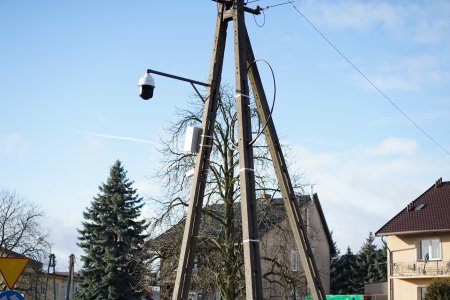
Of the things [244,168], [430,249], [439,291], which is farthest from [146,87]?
[430,249]

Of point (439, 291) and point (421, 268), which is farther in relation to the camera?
point (421, 268)

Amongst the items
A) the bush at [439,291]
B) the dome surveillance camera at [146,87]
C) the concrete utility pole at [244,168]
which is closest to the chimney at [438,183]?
the bush at [439,291]

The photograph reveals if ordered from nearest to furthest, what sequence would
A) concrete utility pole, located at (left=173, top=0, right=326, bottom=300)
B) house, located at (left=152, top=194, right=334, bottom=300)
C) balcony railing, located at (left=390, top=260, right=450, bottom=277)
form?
concrete utility pole, located at (left=173, top=0, right=326, bottom=300) < house, located at (left=152, top=194, right=334, bottom=300) < balcony railing, located at (left=390, top=260, right=450, bottom=277)

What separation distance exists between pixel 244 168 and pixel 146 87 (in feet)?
7.60

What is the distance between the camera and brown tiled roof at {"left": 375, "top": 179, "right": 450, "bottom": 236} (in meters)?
41.1

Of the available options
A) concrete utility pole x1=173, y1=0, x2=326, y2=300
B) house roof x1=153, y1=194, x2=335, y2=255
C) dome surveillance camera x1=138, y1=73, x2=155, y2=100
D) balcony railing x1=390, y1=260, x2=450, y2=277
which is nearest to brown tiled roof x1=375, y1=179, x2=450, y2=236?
balcony railing x1=390, y1=260, x2=450, y2=277

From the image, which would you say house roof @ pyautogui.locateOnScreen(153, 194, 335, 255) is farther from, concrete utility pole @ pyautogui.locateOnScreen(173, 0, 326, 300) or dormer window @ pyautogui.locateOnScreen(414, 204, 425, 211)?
dormer window @ pyautogui.locateOnScreen(414, 204, 425, 211)

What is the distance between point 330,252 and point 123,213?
21.7 metres

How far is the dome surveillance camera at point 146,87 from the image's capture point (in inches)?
470

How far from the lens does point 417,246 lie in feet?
139

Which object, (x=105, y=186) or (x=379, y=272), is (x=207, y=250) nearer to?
(x=105, y=186)

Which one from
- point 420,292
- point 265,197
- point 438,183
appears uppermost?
point 438,183

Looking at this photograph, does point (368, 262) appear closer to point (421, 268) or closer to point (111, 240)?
point (421, 268)

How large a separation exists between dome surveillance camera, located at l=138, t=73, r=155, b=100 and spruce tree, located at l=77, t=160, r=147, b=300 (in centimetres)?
3410
